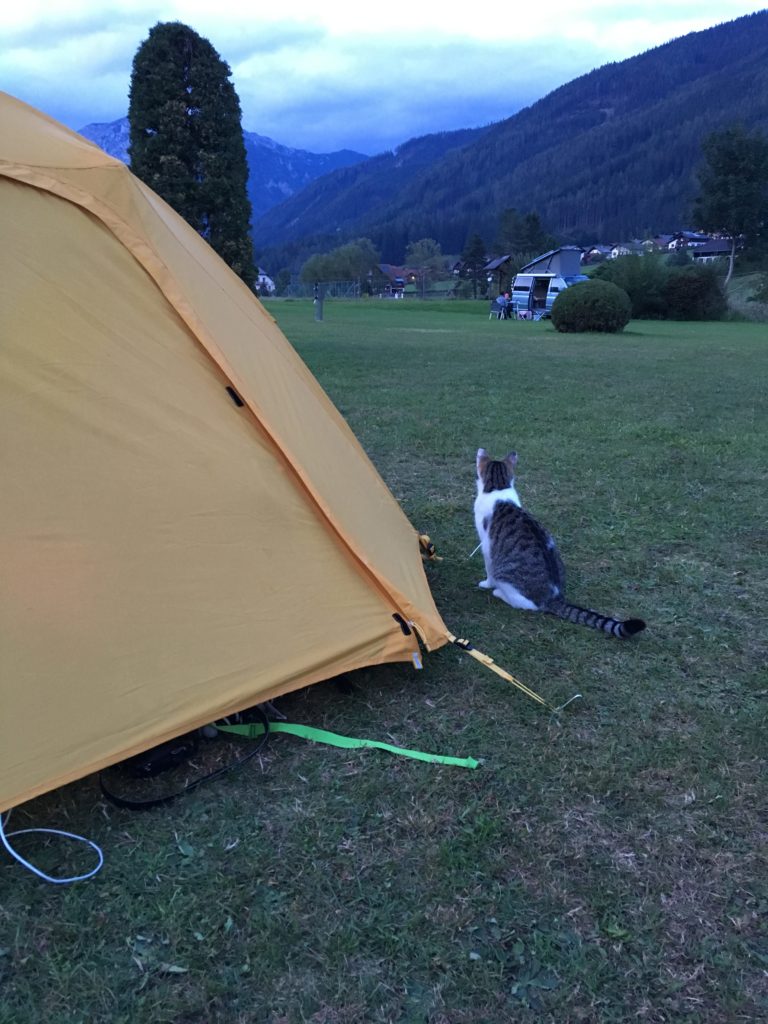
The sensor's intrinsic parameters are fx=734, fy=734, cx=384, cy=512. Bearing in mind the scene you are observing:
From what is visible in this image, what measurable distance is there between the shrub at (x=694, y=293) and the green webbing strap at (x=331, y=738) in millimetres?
32395

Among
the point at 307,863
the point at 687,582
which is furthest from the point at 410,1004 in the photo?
the point at 687,582

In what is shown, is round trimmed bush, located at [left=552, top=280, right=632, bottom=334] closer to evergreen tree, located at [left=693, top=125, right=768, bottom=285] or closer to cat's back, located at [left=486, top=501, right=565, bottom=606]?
cat's back, located at [left=486, top=501, right=565, bottom=606]

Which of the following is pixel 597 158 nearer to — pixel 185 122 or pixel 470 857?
pixel 185 122

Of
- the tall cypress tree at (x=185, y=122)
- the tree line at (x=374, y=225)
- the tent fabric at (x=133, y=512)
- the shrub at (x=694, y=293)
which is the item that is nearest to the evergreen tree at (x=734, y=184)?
the tree line at (x=374, y=225)

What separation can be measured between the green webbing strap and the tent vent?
1218mm

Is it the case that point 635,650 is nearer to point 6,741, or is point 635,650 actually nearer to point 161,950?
point 161,950

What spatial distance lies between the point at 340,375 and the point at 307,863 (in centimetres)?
1033

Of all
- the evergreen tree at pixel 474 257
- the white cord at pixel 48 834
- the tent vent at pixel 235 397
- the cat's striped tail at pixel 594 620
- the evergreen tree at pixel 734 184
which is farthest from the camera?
the evergreen tree at pixel 474 257

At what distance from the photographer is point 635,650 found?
344 centimetres


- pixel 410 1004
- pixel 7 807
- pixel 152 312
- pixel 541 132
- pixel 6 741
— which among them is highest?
pixel 541 132

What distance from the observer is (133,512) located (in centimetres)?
254

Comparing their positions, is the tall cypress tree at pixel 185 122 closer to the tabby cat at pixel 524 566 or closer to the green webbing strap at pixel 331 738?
the tabby cat at pixel 524 566

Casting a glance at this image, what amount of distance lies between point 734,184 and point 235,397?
5127 centimetres

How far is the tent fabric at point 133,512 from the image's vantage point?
2334 mm
